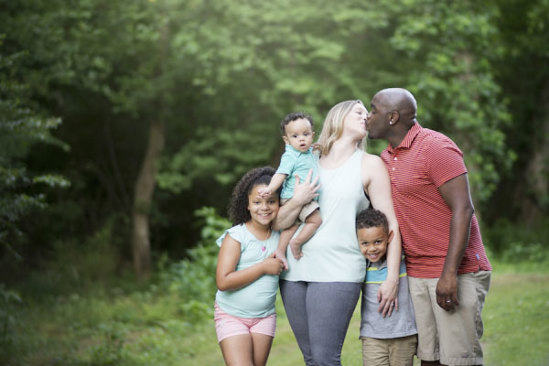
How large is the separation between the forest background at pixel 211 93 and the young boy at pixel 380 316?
5.81 meters

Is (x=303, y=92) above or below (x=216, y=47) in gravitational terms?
below

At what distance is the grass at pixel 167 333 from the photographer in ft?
21.2

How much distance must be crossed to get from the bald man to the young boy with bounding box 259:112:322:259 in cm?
35

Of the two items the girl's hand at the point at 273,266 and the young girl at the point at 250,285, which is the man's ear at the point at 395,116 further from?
the girl's hand at the point at 273,266

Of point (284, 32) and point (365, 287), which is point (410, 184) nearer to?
point (365, 287)

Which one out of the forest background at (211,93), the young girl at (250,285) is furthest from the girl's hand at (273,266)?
the forest background at (211,93)

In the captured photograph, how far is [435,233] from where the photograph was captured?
11.1ft

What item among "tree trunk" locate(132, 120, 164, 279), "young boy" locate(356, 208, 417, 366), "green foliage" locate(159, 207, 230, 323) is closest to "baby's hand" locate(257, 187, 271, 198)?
"young boy" locate(356, 208, 417, 366)

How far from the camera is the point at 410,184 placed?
3402 millimetres

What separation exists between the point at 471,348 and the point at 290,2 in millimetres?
11314

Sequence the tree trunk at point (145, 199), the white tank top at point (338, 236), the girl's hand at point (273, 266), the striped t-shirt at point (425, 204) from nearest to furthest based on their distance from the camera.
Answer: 1. the striped t-shirt at point (425, 204)
2. the white tank top at point (338, 236)
3. the girl's hand at point (273, 266)
4. the tree trunk at point (145, 199)

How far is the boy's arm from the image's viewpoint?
3.58m

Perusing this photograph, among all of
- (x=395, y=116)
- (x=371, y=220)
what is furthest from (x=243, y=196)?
(x=395, y=116)

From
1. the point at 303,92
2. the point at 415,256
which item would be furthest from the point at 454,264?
the point at 303,92
